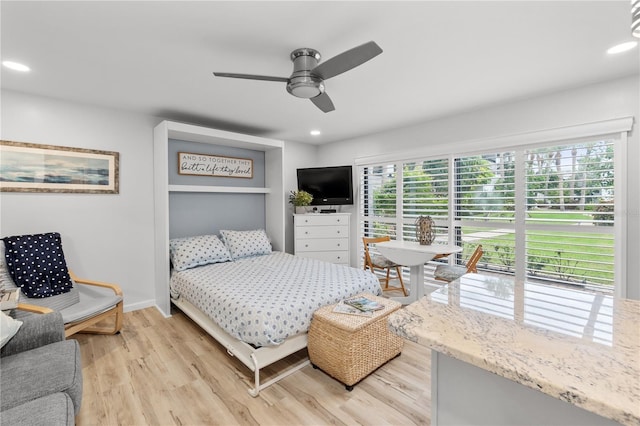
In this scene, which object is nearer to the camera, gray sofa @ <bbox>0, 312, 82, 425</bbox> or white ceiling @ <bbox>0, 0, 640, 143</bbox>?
gray sofa @ <bbox>0, 312, 82, 425</bbox>

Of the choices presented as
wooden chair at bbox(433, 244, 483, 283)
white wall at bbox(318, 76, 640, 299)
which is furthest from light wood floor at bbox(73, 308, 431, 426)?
white wall at bbox(318, 76, 640, 299)

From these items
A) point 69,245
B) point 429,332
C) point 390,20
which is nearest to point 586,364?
point 429,332

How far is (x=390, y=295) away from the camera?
398 centimetres

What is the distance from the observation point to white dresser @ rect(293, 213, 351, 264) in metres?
4.37

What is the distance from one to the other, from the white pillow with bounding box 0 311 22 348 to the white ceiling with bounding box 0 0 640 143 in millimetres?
1720

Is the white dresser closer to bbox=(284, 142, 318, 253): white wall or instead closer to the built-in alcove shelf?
bbox=(284, 142, 318, 253): white wall

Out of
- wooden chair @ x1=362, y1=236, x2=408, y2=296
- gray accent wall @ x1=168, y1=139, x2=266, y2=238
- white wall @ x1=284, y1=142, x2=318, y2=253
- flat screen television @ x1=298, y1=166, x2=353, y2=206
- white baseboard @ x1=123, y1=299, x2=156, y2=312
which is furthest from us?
white wall @ x1=284, y1=142, x2=318, y2=253

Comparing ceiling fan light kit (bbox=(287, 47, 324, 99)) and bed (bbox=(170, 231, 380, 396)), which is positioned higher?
ceiling fan light kit (bbox=(287, 47, 324, 99))

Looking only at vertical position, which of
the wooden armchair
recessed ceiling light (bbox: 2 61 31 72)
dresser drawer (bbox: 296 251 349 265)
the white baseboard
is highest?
recessed ceiling light (bbox: 2 61 31 72)

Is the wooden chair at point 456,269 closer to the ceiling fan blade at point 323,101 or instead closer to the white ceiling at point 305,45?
the white ceiling at point 305,45

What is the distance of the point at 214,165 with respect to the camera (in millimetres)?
3990

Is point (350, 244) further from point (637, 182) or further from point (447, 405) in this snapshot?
point (447, 405)

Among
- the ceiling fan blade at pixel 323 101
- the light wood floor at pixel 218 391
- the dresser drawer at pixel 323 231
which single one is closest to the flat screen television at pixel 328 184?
the dresser drawer at pixel 323 231

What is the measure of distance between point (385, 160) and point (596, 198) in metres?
2.30
